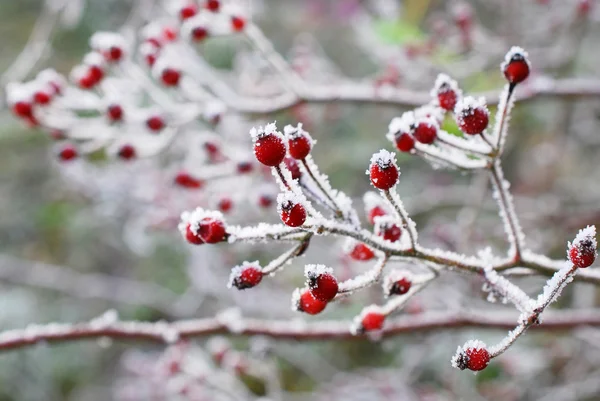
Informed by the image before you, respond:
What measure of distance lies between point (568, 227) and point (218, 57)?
384cm

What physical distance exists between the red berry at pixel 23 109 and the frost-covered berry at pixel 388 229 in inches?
52.7

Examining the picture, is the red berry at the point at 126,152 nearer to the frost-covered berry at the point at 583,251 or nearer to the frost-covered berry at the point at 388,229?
the frost-covered berry at the point at 388,229

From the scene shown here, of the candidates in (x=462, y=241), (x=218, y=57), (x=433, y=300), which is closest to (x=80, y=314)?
(x=218, y=57)

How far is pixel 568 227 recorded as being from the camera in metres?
2.87

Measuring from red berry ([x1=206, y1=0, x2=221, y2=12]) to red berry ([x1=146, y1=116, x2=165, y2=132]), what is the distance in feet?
1.26

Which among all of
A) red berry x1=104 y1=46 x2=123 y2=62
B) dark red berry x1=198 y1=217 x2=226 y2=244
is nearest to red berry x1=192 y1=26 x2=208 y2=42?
red berry x1=104 y1=46 x2=123 y2=62

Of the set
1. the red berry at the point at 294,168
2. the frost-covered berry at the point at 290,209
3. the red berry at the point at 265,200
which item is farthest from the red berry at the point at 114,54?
the frost-covered berry at the point at 290,209

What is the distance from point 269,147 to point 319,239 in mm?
3381

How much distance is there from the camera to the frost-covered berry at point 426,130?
102cm

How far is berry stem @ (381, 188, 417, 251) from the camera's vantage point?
880mm

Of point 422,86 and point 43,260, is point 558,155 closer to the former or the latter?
point 422,86

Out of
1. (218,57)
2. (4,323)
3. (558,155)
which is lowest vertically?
(4,323)

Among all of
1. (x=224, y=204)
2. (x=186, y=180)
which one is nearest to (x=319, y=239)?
(x=186, y=180)

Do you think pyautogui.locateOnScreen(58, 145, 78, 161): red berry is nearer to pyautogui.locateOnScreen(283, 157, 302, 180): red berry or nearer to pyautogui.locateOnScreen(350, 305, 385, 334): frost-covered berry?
pyautogui.locateOnScreen(283, 157, 302, 180): red berry
